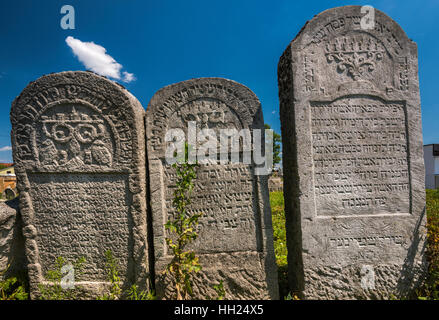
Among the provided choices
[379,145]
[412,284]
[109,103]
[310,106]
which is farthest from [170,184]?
[412,284]

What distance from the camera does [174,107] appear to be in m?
2.77

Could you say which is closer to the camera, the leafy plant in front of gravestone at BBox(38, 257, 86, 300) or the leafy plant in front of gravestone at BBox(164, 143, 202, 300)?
the leafy plant in front of gravestone at BBox(164, 143, 202, 300)

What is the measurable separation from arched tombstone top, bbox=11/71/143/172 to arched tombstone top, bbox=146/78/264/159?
0.80 ft

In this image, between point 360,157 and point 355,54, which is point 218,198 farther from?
point 355,54

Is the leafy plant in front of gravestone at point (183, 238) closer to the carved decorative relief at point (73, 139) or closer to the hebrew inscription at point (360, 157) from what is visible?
the carved decorative relief at point (73, 139)

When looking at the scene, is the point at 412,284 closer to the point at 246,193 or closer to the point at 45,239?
the point at 246,193

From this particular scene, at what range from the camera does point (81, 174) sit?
8.98 feet

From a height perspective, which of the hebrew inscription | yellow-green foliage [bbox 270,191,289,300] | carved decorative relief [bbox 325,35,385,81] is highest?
carved decorative relief [bbox 325,35,385,81]

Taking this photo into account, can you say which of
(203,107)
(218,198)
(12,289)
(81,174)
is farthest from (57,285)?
(203,107)

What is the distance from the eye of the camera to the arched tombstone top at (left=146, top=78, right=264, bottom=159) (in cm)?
275

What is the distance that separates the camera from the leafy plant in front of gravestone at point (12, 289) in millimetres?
2594

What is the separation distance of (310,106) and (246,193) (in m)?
1.24

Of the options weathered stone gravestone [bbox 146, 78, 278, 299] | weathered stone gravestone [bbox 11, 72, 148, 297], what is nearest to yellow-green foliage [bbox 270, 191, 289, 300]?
weathered stone gravestone [bbox 146, 78, 278, 299]
